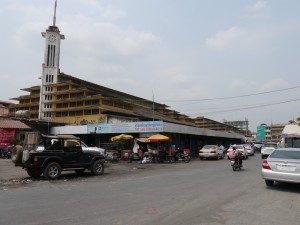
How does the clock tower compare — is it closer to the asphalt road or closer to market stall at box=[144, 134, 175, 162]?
market stall at box=[144, 134, 175, 162]

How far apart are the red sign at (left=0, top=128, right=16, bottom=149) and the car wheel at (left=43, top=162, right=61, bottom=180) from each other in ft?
75.0

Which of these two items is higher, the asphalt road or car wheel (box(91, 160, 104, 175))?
car wheel (box(91, 160, 104, 175))

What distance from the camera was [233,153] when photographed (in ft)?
62.4

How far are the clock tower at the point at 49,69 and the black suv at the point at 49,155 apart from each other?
62743mm

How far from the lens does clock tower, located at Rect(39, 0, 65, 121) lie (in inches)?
2960

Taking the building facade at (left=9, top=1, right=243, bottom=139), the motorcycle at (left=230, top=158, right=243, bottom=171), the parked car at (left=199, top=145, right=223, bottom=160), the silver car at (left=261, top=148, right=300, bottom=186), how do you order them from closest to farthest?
the silver car at (left=261, top=148, right=300, bottom=186) < the motorcycle at (left=230, top=158, right=243, bottom=171) < the parked car at (left=199, top=145, right=223, bottom=160) < the building facade at (left=9, top=1, right=243, bottom=139)

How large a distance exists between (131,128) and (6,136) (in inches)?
603

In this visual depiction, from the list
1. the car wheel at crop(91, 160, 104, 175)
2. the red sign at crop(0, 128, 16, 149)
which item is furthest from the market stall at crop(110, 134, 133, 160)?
the red sign at crop(0, 128, 16, 149)

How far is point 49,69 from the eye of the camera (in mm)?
76188

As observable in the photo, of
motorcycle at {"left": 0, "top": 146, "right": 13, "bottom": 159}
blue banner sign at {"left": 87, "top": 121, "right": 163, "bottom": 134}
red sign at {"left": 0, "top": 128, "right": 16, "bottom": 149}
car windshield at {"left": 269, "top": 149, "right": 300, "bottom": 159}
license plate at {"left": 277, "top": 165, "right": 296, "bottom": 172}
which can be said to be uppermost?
blue banner sign at {"left": 87, "top": 121, "right": 163, "bottom": 134}

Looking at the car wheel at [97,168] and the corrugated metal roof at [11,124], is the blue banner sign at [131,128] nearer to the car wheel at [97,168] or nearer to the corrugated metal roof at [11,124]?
the corrugated metal roof at [11,124]

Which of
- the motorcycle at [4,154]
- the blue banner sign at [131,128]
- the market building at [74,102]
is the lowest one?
the motorcycle at [4,154]

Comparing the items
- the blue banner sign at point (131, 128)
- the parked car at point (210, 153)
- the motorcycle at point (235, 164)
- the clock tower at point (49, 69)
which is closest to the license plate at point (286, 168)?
the motorcycle at point (235, 164)

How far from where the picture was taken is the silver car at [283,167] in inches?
414
